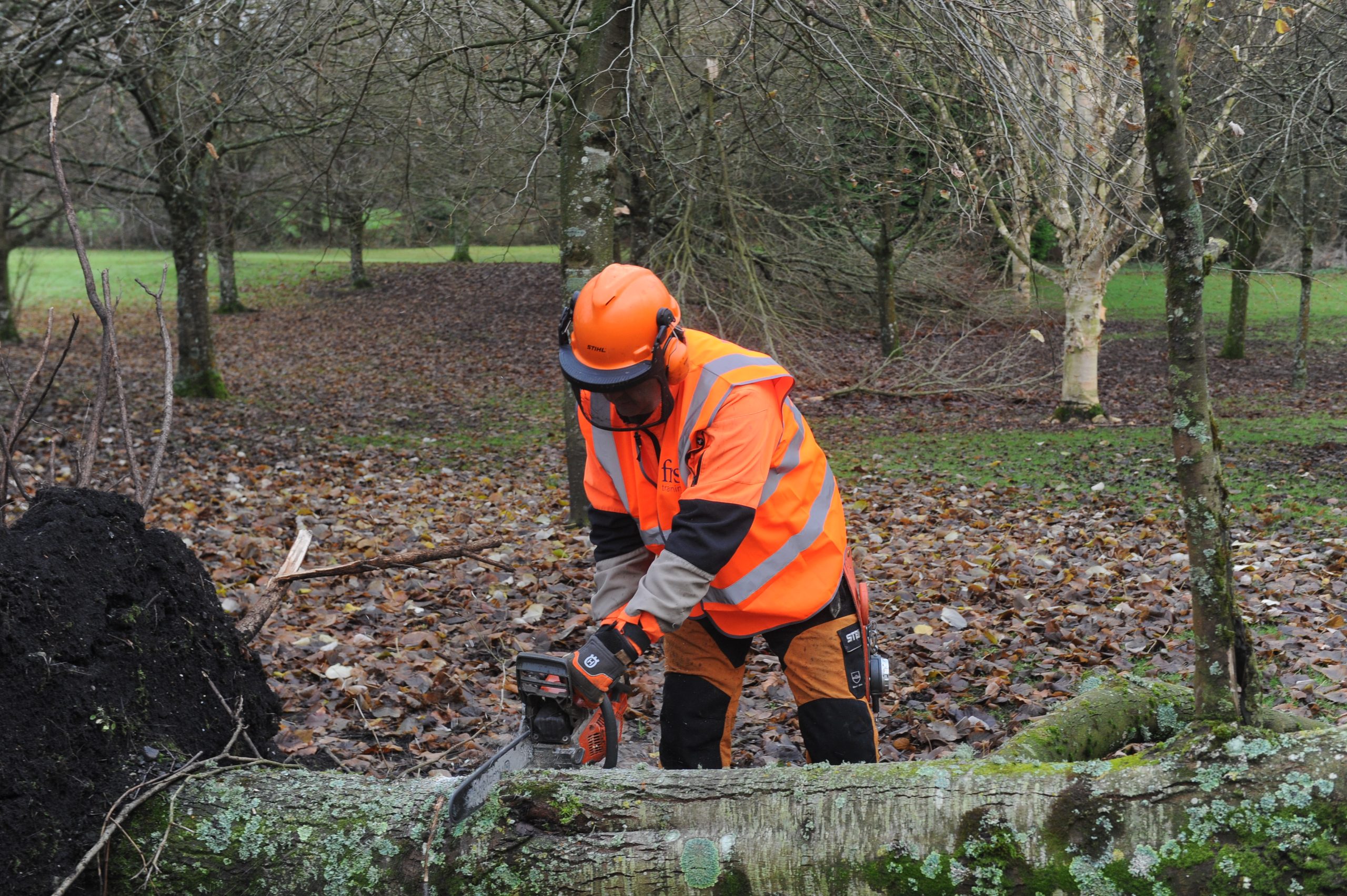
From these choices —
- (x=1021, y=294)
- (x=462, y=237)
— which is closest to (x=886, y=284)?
(x=1021, y=294)

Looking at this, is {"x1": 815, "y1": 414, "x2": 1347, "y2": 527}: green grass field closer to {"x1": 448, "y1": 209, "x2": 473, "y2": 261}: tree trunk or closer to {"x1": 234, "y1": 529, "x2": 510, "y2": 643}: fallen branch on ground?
{"x1": 448, "y1": 209, "x2": 473, "y2": 261}: tree trunk

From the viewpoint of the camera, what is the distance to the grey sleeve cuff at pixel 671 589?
254 centimetres

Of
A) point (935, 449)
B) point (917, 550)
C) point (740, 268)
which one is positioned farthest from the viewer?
point (935, 449)

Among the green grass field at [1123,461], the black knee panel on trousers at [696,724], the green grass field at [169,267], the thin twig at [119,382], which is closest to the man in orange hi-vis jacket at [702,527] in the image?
the black knee panel on trousers at [696,724]

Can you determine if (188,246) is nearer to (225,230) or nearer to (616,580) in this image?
(225,230)

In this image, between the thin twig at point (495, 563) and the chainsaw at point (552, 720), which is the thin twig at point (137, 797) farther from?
the thin twig at point (495, 563)

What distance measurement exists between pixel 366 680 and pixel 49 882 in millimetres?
2268

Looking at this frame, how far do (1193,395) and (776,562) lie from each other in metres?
1.19

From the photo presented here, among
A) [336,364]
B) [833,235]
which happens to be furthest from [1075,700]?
[336,364]

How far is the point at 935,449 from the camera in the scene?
11375 millimetres

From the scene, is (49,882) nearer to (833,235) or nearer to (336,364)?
(833,235)

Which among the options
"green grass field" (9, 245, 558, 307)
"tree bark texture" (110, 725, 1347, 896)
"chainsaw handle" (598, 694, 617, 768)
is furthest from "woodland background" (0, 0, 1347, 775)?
"green grass field" (9, 245, 558, 307)

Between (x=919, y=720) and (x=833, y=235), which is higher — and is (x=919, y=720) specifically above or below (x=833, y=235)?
below

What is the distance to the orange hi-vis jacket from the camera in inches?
101
